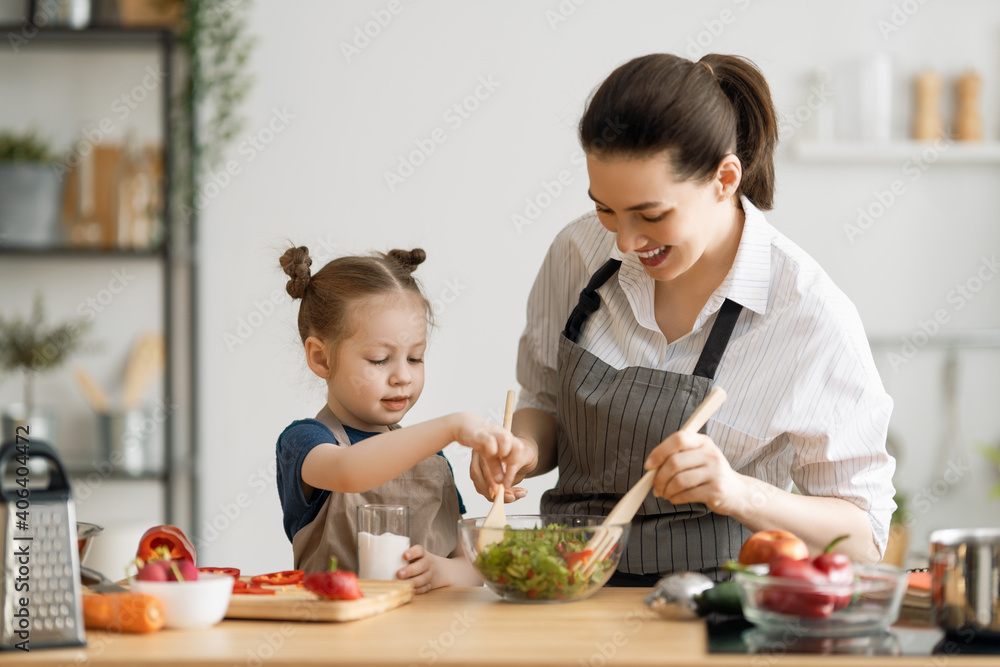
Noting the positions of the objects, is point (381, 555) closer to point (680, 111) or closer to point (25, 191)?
point (680, 111)

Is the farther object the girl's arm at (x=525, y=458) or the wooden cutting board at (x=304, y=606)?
the girl's arm at (x=525, y=458)

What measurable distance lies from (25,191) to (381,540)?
2323 millimetres

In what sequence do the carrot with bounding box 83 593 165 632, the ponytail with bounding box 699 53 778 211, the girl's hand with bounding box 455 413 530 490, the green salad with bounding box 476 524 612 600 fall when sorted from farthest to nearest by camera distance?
the ponytail with bounding box 699 53 778 211, the girl's hand with bounding box 455 413 530 490, the green salad with bounding box 476 524 612 600, the carrot with bounding box 83 593 165 632

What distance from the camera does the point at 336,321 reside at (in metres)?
1.63

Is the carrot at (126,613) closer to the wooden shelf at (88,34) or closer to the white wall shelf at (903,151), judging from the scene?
the wooden shelf at (88,34)

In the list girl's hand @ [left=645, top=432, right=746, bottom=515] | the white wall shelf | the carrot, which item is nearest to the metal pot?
girl's hand @ [left=645, top=432, right=746, bottom=515]

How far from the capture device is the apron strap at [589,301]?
1.73 meters

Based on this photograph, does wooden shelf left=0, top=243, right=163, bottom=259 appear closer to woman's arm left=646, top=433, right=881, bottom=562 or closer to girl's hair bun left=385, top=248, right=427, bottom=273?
girl's hair bun left=385, top=248, right=427, bottom=273

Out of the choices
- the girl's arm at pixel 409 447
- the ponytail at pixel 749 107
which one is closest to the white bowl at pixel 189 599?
the girl's arm at pixel 409 447

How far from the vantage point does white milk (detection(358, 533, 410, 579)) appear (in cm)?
137

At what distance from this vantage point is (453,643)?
1036 millimetres

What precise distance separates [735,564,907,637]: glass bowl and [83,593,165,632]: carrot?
658mm

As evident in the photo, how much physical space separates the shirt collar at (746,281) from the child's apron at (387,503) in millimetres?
434

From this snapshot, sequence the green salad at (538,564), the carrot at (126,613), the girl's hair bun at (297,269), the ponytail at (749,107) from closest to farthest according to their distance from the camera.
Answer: the carrot at (126,613)
the green salad at (538,564)
the ponytail at (749,107)
the girl's hair bun at (297,269)
